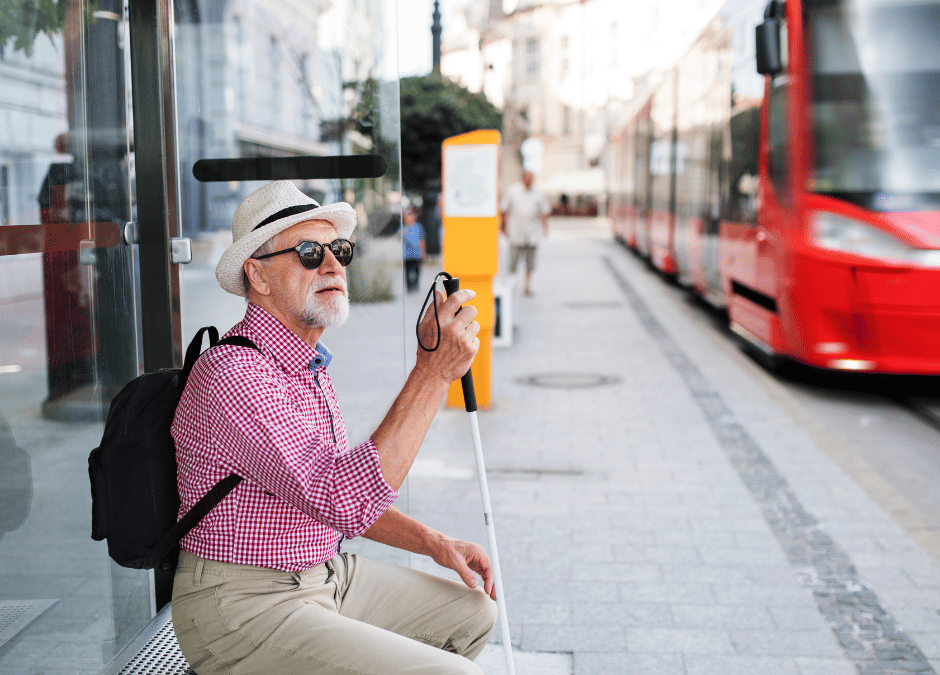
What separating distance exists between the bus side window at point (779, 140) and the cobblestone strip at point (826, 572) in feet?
6.79

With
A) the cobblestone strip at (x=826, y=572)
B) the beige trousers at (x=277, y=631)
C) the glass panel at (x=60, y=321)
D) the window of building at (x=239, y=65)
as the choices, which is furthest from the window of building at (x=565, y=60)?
the beige trousers at (x=277, y=631)

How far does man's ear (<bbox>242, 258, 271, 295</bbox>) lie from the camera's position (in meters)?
2.35

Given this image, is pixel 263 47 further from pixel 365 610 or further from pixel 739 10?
pixel 739 10

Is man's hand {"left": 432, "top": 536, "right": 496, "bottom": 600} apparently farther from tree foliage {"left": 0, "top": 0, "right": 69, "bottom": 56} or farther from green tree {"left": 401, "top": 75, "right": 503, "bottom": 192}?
green tree {"left": 401, "top": 75, "right": 503, "bottom": 192}

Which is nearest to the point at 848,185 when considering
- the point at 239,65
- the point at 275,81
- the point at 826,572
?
the point at 826,572

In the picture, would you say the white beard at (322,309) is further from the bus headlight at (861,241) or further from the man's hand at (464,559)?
the bus headlight at (861,241)

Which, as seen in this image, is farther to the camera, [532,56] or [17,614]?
[532,56]

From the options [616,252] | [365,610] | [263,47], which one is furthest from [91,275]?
[616,252]

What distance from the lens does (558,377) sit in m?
9.18

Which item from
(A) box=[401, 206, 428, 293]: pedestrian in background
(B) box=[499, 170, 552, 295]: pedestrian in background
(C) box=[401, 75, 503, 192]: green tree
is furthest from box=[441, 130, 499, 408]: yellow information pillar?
(C) box=[401, 75, 503, 192]: green tree

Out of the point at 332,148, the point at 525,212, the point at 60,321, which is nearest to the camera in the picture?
the point at 60,321

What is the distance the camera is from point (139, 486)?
221 cm

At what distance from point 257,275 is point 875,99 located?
6604 mm

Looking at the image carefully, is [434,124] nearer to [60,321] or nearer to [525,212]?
[525,212]
